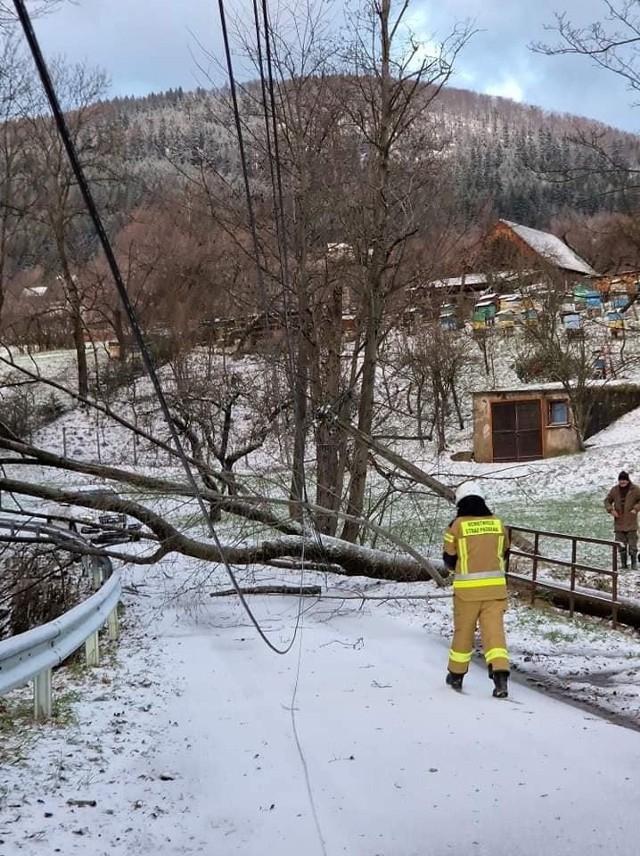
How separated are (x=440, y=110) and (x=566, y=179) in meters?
6.26

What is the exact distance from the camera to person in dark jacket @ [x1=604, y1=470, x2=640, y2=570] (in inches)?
573

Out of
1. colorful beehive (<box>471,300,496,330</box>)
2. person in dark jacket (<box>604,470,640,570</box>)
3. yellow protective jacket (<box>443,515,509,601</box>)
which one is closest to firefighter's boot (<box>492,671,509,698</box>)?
yellow protective jacket (<box>443,515,509,601</box>)

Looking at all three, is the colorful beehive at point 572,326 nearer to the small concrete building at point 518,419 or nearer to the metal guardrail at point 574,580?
the small concrete building at point 518,419

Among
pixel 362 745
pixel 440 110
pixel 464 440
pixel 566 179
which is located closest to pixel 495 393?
pixel 464 440

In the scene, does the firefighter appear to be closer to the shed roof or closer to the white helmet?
the white helmet

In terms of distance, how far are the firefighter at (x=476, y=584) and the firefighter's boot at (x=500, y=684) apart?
3 centimetres

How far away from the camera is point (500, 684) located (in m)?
5.81

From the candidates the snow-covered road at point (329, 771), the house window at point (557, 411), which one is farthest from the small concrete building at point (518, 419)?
the snow-covered road at point (329, 771)

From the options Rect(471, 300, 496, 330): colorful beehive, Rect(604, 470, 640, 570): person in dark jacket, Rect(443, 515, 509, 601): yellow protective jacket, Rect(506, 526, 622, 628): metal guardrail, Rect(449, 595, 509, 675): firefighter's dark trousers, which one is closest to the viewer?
Rect(449, 595, 509, 675): firefighter's dark trousers

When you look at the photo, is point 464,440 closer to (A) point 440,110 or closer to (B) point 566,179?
(A) point 440,110

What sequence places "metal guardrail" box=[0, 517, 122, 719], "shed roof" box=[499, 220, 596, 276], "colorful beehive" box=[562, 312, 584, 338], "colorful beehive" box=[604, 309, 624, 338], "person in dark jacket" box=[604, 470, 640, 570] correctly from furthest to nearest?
"shed roof" box=[499, 220, 596, 276], "colorful beehive" box=[562, 312, 584, 338], "person in dark jacket" box=[604, 470, 640, 570], "colorful beehive" box=[604, 309, 624, 338], "metal guardrail" box=[0, 517, 122, 719]

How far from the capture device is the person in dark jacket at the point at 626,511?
47.7 ft

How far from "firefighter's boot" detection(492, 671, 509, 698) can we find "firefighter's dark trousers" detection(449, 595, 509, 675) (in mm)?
35

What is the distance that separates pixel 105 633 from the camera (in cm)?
777
